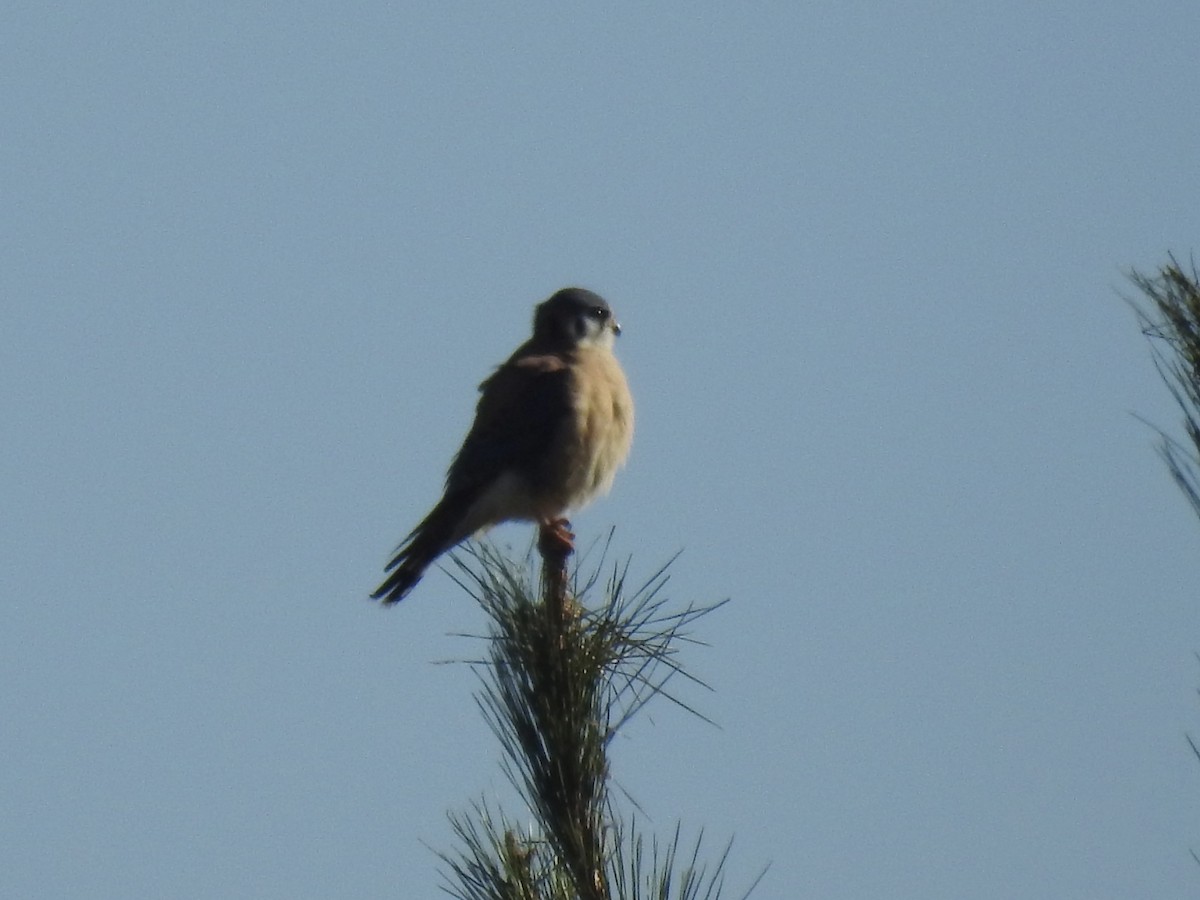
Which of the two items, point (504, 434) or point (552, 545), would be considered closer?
point (552, 545)

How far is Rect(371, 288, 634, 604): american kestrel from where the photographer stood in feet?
19.9

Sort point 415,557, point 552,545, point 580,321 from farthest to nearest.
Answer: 1. point 580,321
2. point 415,557
3. point 552,545

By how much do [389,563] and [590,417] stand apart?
111 centimetres

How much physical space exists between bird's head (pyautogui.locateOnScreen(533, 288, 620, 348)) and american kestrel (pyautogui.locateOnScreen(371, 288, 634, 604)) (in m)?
0.35

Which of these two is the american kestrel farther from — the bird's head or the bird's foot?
the bird's foot

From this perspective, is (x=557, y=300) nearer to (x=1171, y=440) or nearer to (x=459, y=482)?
(x=459, y=482)

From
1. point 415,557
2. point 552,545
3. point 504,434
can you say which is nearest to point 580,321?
point 504,434

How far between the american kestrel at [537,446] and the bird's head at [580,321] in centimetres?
35

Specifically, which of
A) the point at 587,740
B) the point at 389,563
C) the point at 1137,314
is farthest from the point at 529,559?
the point at 389,563

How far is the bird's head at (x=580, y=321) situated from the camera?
686cm

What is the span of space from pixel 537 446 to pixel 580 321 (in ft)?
3.10

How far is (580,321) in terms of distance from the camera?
6879 mm

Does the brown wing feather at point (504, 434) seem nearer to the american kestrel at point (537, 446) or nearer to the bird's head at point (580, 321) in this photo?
the american kestrel at point (537, 446)

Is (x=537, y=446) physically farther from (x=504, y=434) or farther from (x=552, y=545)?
(x=552, y=545)
